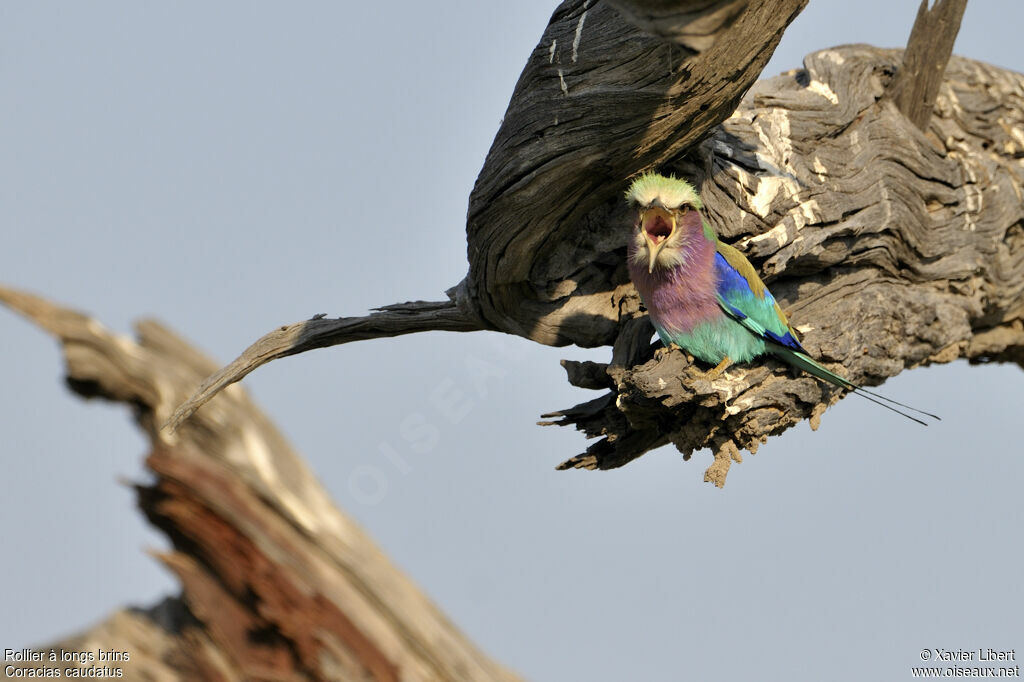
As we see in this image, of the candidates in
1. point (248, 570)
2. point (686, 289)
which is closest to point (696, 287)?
point (686, 289)

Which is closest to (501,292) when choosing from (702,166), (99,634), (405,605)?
(702,166)

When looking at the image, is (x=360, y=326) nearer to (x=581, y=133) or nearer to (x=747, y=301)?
(x=581, y=133)

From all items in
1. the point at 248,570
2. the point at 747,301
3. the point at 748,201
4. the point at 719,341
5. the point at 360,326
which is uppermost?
the point at 748,201

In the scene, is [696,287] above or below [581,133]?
below

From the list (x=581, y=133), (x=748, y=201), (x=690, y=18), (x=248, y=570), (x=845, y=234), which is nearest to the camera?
(x=690, y=18)

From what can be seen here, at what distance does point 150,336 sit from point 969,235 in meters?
5.45

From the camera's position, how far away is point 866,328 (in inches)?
241

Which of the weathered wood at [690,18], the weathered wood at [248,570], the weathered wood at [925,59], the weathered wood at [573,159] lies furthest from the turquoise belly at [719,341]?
the weathered wood at [925,59]

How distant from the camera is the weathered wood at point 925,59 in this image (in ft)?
22.6

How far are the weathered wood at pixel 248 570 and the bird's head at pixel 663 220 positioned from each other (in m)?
2.03

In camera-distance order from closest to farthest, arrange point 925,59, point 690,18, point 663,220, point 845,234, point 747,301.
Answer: point 690,18
point 663,220
point 747,301
point 845,234
point 925,59

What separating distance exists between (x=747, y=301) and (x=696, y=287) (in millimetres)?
308

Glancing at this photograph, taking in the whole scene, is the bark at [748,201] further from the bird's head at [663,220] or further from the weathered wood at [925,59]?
the bird's head at [663,220]

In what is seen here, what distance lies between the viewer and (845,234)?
623 cm
